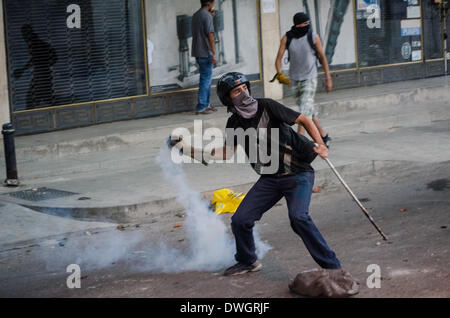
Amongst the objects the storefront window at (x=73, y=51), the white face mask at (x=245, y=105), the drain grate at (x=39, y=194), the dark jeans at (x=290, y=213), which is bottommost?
the drain grate at (x=39, y=194)

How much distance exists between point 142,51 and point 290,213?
9.11 m

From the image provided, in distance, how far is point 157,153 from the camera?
12.3 metres

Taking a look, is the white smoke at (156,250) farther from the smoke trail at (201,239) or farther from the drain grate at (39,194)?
the drain grate at (39,194)

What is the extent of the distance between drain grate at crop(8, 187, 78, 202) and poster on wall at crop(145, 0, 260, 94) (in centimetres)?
511

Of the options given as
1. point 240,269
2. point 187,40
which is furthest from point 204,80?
point 240,269

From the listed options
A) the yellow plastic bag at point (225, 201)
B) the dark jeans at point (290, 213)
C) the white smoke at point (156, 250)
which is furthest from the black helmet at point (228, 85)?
the yellow plastic bag at point (225, 201)

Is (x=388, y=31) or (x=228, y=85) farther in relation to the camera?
(x=388, y=31)

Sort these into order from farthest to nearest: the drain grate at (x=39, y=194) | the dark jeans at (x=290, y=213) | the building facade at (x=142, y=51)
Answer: the building facade at (x=142, y=51) < the drain grate at (x=39, y=194) < the dark jeans at (x=290, y=213)

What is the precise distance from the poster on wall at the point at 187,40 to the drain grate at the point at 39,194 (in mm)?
5105

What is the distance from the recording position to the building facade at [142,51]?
511 inches

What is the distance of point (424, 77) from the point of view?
18.9 metres

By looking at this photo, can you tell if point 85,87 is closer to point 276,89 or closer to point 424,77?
point 276,89

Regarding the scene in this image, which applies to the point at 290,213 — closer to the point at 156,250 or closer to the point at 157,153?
the point at 156,250
